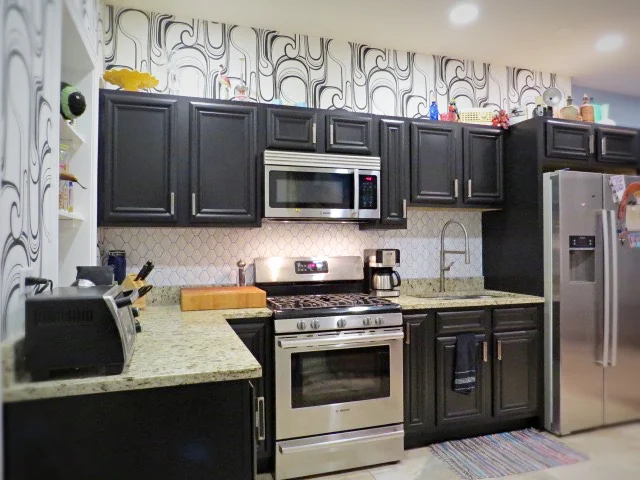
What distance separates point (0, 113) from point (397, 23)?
8.55ft

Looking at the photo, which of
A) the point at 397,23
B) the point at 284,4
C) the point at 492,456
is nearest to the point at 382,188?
the point at 397,23

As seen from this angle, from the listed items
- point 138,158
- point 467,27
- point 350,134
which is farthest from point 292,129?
point 467,27

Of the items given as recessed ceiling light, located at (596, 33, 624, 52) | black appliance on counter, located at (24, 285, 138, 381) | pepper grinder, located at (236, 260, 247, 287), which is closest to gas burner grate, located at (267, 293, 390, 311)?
pepper grinder, located at (236, 260, 247, 287)

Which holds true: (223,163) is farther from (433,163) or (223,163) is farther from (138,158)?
(433,163)

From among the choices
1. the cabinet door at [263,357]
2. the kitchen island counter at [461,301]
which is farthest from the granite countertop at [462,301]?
the cabinet door at [263,357]

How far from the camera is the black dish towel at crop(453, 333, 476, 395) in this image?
266 centimetres

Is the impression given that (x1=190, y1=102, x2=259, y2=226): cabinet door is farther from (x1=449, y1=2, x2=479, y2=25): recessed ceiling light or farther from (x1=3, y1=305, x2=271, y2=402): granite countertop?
(x1=449, y1=2, x2=479, y2=25): recessed ceiling light

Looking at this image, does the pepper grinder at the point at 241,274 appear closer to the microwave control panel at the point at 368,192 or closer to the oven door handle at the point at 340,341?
the oven door handle at the point at 340,341

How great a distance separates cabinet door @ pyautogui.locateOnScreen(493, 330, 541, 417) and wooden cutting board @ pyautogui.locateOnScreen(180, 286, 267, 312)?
1678 mm

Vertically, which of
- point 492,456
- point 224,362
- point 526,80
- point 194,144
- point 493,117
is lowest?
point 492,456

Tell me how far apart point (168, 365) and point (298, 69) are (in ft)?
8.18

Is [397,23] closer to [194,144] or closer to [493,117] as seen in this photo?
[493,117]

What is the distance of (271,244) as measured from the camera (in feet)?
9.63

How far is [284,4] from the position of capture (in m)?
2.63
